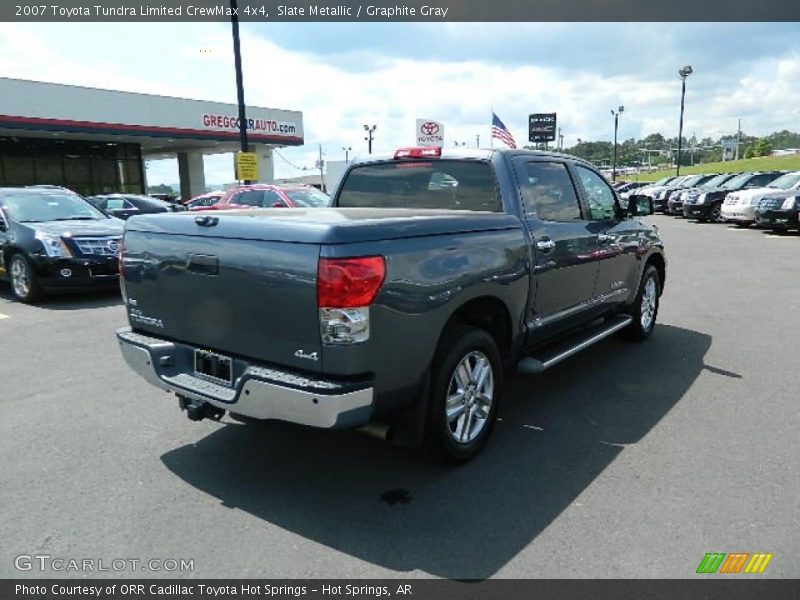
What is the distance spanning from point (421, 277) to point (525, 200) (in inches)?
57.9

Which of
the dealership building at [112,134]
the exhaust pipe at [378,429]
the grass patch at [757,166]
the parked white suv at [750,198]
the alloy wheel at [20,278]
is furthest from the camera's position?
the grass patch at [757,166]

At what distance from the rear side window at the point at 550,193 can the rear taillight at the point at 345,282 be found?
1.79 meters

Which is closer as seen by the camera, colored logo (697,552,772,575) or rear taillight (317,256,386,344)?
colored logo (697,552,772,575)

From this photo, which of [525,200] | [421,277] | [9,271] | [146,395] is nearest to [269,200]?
[9,271]

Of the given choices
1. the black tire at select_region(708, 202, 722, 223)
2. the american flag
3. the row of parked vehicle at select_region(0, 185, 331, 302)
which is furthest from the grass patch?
the row of parked vehicle at select_region(0, 185, 331, 302)

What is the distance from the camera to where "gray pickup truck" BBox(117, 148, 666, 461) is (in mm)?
2756

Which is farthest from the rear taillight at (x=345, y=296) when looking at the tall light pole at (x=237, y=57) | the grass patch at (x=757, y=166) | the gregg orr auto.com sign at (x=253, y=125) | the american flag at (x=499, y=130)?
the grass patch at (x=757, y=166)

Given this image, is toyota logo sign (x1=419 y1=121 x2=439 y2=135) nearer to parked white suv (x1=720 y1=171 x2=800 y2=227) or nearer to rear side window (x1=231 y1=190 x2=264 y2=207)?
parked white suv (x1=720 y1=171 x2=800 y2=227)

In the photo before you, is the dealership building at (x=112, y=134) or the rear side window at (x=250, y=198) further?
the dealership building at (x=112, y=134)

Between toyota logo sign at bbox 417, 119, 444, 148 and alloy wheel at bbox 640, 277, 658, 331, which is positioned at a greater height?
toyota logo sign at bbox 417, 119, 444, 148

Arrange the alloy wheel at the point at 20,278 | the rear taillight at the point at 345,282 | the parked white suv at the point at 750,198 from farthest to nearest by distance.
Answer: the parked white suv at the point at 750,198 < the alloy wheel at the point at 20,278 < the rear taillight at the point at 345,282

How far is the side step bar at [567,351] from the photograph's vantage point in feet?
13.1
